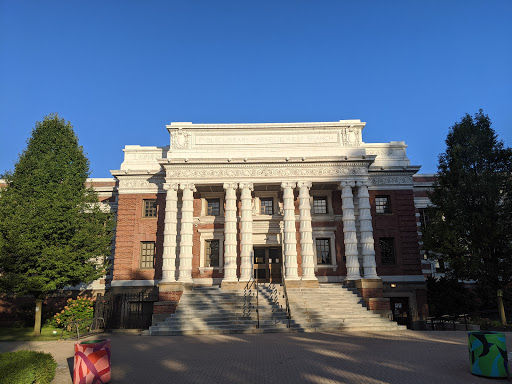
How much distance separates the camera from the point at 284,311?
20203 mm

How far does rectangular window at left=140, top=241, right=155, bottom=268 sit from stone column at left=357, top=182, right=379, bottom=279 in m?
15.4

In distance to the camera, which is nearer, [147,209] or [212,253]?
[212,253]

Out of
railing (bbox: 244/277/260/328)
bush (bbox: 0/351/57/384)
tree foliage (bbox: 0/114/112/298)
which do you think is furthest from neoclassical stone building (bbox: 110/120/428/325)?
bush (bbox: 0/351/57/384)

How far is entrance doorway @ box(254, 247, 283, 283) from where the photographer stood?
26453 mm

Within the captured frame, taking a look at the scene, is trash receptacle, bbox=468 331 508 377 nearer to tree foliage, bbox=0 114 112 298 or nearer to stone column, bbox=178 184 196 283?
stone column, bbox=178 184 196 283

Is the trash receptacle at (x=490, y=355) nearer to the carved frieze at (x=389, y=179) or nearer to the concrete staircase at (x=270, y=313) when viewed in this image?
the concrete staircase at (x=270, y=313)

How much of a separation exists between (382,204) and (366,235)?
483 centimetres

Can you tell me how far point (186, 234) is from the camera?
80.1 ft

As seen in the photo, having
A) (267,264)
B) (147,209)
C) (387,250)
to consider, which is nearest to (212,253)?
(267,264)

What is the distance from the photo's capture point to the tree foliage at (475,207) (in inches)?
781

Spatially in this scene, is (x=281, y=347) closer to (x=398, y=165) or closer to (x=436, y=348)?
(x=436, y=348)

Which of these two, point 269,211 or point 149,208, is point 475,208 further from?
point 149,208

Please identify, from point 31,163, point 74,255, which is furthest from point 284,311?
point 31,163

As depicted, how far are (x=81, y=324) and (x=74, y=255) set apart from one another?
13.8 feet
